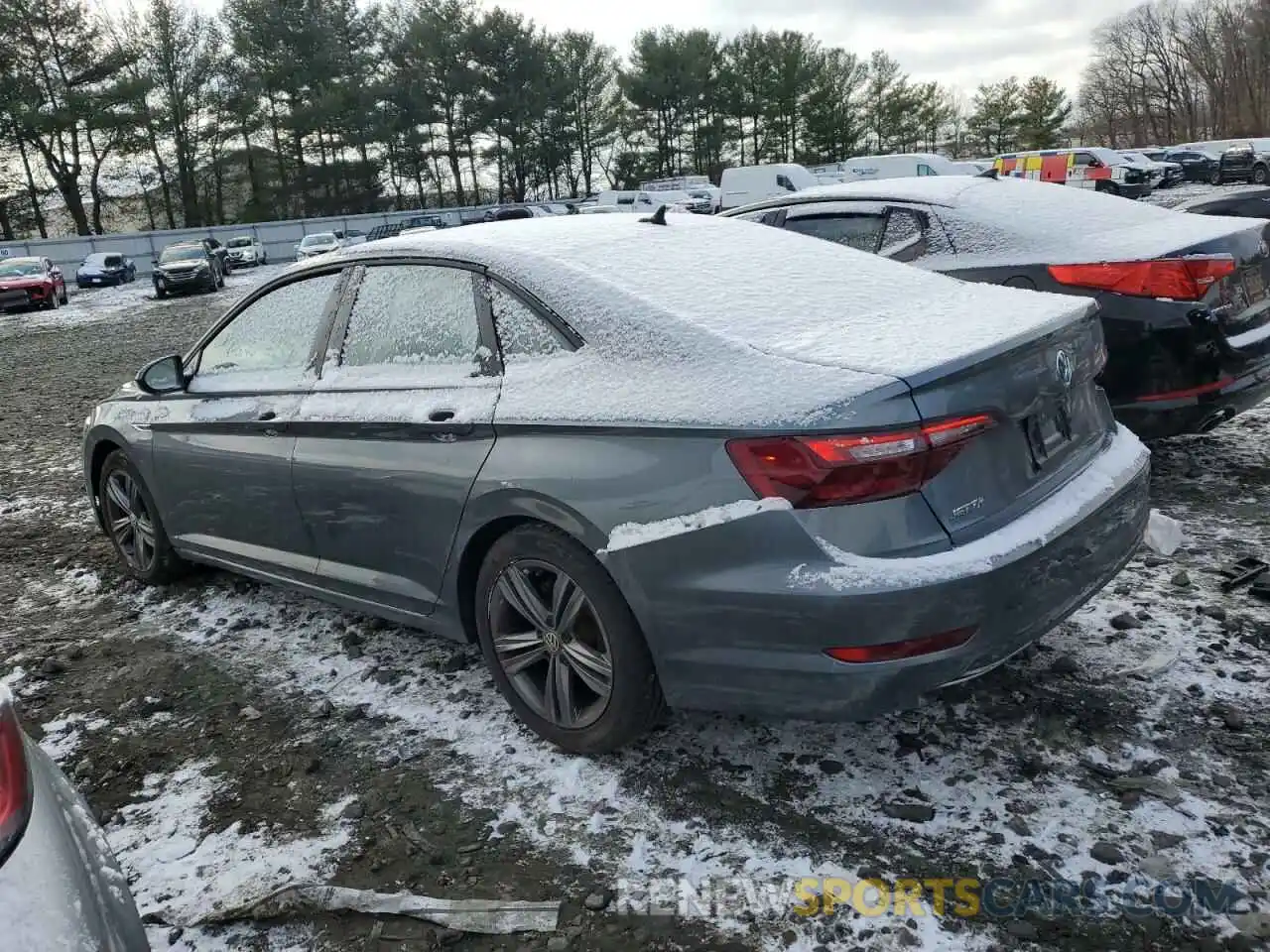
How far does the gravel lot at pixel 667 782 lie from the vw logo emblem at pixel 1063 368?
0.99 m

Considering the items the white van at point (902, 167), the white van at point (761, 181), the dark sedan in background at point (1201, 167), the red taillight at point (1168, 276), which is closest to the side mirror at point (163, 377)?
the red taillight at point (1168, 276)

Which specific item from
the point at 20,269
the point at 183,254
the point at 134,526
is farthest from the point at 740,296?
the point at 183,254

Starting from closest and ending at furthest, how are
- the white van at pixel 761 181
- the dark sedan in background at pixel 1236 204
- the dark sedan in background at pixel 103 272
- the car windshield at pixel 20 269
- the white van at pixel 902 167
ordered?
the dark sedan in background at pixel 1236 204 < the car windshield at pixel 20 269 < the white van at pixel 902 167 < the dark sedan in background at pixel 103 272 < the white van at pixel 761 181

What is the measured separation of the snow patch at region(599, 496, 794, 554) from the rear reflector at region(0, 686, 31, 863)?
1354 millimetres

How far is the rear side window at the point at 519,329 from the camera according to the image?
9.50 feet

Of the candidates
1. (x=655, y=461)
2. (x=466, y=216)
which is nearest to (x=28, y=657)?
(x=655, y=461)

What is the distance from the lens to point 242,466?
3.85 m

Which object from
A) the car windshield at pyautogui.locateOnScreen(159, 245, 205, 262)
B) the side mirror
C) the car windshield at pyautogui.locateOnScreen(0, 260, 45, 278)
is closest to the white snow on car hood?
the side mirror

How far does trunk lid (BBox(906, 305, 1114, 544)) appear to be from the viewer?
238 centimetres

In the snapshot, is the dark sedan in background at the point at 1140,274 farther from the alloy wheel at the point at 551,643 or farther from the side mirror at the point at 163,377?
the side mirror at the point at 163,377

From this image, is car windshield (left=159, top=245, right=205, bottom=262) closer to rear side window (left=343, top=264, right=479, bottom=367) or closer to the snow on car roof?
the snow on car roof

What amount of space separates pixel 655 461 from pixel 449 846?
3.81 feet

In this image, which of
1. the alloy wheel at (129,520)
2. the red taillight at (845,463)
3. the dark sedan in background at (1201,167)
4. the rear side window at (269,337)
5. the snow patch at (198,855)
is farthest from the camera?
the dark sedan in background at (1201,167)

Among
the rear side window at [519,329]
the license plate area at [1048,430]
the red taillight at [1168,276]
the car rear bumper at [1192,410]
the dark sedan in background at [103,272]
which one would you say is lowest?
the car rear bumper at [1192,410]
